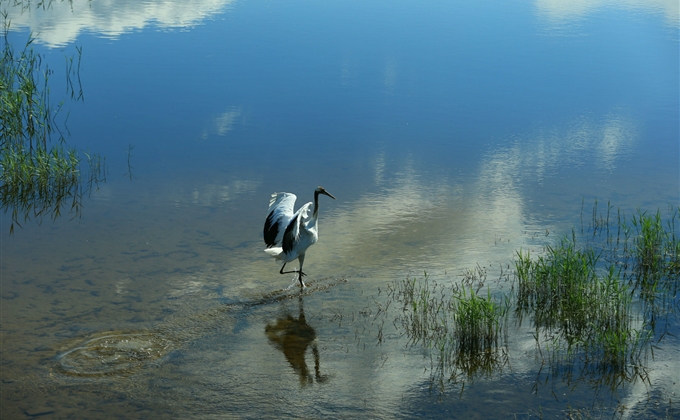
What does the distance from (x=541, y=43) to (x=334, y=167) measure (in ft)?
32.8

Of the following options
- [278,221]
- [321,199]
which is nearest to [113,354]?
[278,221]

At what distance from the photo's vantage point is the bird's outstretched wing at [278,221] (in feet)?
29.5

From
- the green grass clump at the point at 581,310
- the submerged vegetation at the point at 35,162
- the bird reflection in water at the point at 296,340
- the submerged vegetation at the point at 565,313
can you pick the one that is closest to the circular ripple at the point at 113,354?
the bird reflection in water at the point at 296,340

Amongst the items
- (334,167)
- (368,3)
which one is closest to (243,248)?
(334,167)

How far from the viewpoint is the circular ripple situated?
22.7 feet

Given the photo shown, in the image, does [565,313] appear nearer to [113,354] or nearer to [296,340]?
[296,340]

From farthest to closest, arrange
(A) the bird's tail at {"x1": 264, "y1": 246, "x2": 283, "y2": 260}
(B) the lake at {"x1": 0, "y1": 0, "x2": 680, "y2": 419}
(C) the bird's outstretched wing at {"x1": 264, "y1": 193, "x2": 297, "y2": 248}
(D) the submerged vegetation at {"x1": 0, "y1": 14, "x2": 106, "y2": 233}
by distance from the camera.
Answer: (D) the submerged vegetation at {"x1": 0, "y1": 14, "x2": 106, "y2": 233}, (C) the bird's outstretched wing at {"x1": 264, "y1": 193, "x2": 297, "y2": 248}, (A) the bird's tail at {"x1": 264, "y1": 246, "x2": 283, "y2": 260}, (B) the lake at {"x1": 0, "y1": 0, "x2": 680, "y2": 419}

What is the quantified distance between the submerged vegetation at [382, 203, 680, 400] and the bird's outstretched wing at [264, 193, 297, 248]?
1432mm

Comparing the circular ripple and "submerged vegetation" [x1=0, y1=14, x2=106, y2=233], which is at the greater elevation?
"submerged vegetation" [x1=0, y1=14, x2=106, y2=233]

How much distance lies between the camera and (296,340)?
303 inches

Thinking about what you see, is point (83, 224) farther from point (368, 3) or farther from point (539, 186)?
point (368, 3)

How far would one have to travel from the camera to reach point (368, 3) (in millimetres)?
25641

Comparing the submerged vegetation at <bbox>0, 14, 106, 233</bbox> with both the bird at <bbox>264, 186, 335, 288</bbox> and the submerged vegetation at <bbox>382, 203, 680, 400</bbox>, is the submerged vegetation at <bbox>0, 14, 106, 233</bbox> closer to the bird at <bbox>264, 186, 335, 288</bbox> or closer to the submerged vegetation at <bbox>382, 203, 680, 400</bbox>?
the bird at <bbox>264, 186, 335, 288</bbox>

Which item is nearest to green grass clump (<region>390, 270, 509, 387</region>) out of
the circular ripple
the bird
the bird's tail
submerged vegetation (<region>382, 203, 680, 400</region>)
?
submerged vegetation (<region>382, 203, 680, 400</region>)
